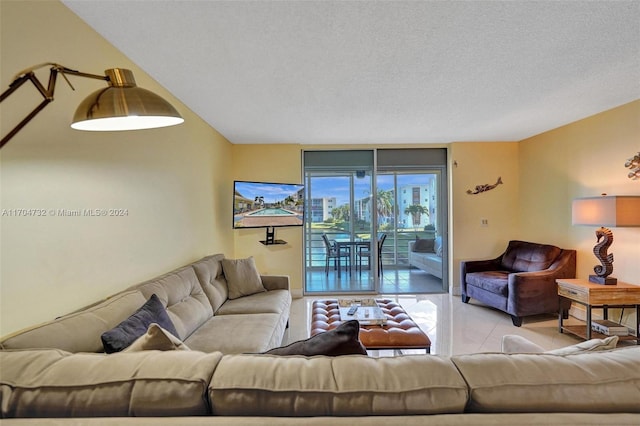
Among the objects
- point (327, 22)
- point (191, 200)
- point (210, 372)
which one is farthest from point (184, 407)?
point (191, 200)

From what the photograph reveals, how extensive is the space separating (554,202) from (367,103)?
3194mm

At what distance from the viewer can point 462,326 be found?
376 centimetres

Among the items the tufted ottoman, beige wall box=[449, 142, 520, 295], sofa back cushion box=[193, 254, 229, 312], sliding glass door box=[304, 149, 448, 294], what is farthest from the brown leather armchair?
sofa back cushion box=[193, 254, 229, 312]

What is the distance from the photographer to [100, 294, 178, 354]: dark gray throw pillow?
1.39 metres

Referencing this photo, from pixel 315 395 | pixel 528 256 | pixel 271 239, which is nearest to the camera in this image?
pixel 315 395

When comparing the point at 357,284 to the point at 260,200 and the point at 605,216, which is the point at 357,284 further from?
the point at 605,216

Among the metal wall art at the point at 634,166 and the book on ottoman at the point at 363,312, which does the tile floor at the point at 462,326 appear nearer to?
the book on ottoman at the point at 363,312

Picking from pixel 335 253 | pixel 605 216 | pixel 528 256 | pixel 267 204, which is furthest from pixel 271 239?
pixel 605 216

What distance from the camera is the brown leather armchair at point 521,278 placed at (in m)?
3.76

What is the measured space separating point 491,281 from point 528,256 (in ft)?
2.61

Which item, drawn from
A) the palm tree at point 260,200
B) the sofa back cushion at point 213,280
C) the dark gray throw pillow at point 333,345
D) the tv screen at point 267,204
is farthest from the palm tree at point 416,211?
the dark gray throw pillow at point 333,345

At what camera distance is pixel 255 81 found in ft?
8.75

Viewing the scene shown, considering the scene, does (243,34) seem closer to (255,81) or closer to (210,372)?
(255,81)

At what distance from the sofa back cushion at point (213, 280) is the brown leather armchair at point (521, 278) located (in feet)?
11.0
